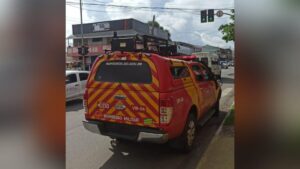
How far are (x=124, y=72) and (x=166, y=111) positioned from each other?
3.72 ft

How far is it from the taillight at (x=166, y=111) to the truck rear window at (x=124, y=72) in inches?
19.1

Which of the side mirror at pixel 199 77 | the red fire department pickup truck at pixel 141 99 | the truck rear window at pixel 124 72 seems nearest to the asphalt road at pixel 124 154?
the red fire department pickup truck at pixel 141 99

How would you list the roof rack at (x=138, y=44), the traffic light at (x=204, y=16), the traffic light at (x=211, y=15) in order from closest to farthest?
the roof rack at (x=138, y=44), the traffic light at (x=211, y=15), the traffic light at (x=204, y=16)

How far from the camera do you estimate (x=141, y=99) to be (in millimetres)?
4957

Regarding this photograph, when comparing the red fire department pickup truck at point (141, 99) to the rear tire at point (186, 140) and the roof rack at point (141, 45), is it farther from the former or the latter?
the roof rack at point (141, 45)

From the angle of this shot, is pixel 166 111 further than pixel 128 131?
No

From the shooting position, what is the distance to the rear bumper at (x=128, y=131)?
4770mm

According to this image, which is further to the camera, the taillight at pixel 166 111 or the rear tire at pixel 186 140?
the rear tire at pixel 186 140

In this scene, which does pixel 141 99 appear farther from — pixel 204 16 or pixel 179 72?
pixel 204 16

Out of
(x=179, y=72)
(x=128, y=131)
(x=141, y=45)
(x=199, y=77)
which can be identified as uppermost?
(x=141, y=45)

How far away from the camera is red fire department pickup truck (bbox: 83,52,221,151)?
15.9ft

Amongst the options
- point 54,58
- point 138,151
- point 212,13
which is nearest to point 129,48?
point 138,151

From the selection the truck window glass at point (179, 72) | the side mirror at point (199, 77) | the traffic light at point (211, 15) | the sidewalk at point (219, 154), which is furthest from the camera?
the traffic light at point (211, 15)

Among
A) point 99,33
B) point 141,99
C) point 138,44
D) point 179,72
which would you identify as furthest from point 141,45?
point 99,33
